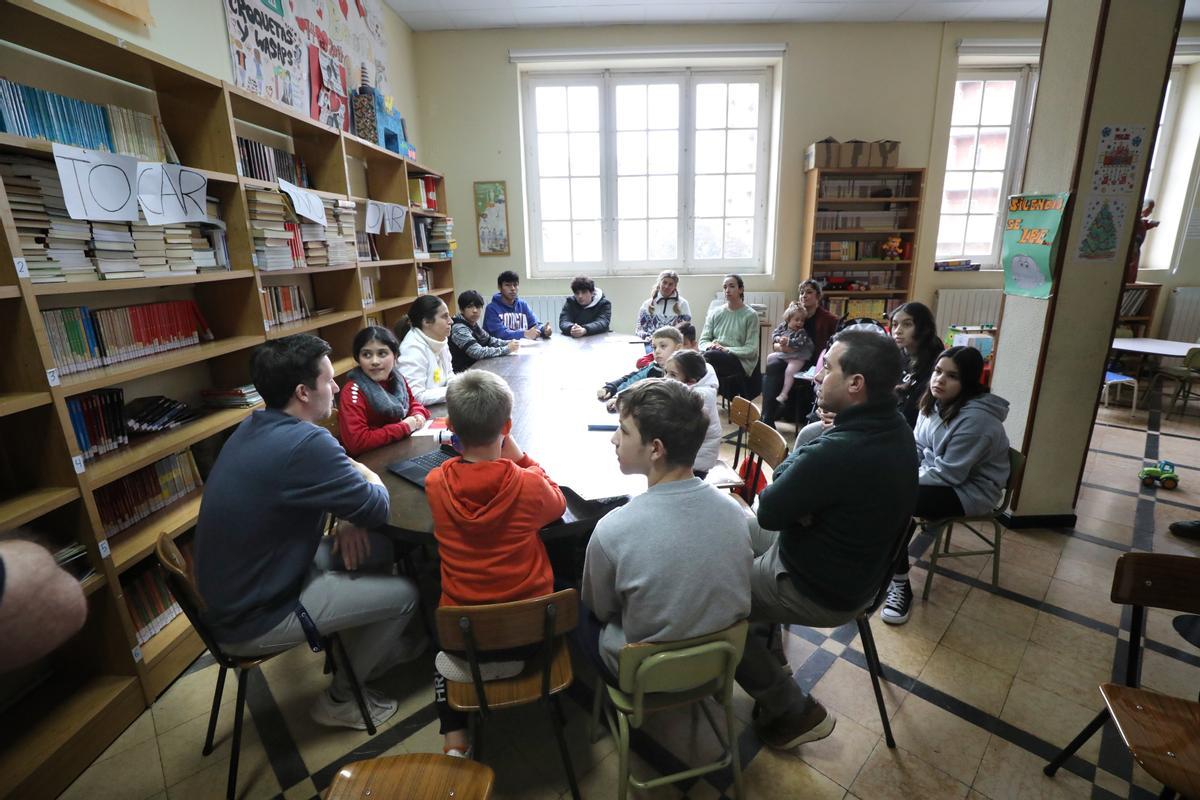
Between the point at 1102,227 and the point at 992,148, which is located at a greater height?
the point at 992,148

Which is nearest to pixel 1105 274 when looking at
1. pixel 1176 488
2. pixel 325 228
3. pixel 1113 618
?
pixel 1113 618

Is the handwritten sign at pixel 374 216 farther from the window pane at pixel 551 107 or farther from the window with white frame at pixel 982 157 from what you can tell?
the window with white frame at pixel 982 157

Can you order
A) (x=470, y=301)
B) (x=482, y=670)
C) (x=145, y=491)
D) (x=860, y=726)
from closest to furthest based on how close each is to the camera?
(x=482, y=670) → (x=860, y=726) → (x=145, y=491) → (x=470, y=301)

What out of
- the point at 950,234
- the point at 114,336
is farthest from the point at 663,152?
the point at 114,336

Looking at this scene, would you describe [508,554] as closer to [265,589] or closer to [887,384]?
[265,589]

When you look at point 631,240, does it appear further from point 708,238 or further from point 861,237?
point 861,237

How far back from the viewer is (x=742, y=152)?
5.74m

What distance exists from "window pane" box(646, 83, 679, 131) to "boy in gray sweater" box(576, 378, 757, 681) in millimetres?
5143

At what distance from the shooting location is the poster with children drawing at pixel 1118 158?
8.16 ft

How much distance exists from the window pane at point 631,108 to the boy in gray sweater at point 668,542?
5117 millimetres

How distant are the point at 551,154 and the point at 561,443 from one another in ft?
14.9

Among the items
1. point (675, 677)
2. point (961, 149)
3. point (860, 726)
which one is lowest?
point (860, 726)

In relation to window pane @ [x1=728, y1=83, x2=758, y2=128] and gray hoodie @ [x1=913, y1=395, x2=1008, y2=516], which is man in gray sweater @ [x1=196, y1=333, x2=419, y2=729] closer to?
gray hoodie @ [x1=913, y1=395, x2=1008, y2=516]

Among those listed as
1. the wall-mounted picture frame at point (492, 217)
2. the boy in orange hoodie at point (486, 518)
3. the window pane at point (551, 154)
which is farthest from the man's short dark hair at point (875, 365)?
the window pane at point (551, 154)
